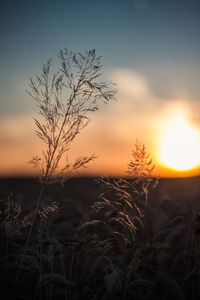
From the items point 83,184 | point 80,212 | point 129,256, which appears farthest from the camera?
point 83,184

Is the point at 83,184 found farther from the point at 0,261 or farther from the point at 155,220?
the point at 0,261

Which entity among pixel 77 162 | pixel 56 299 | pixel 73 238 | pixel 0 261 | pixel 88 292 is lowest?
pixel 56 299

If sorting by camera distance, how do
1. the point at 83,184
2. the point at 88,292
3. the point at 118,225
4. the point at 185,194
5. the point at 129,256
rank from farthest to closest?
1. the point at 83,184
2. the point at 185,194
3. the point at 129,256
4. the point at 118,225
5. the point at 88,292

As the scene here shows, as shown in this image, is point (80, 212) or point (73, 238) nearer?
point (73, 238)

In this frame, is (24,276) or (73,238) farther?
(24,276)

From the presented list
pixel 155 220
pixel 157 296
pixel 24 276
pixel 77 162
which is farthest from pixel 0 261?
pixel 155 220

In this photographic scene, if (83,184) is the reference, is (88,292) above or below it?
below

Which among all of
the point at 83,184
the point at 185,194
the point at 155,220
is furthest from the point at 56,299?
the point at 83,184

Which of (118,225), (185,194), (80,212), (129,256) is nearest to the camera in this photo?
(118,225)

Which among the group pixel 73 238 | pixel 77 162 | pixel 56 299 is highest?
pixel 77 162

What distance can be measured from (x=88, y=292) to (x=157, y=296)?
0.72 meters

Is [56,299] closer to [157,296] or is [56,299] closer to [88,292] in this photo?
[88,292]

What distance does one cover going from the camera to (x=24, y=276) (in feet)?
9.97

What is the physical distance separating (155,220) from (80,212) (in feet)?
3.29
